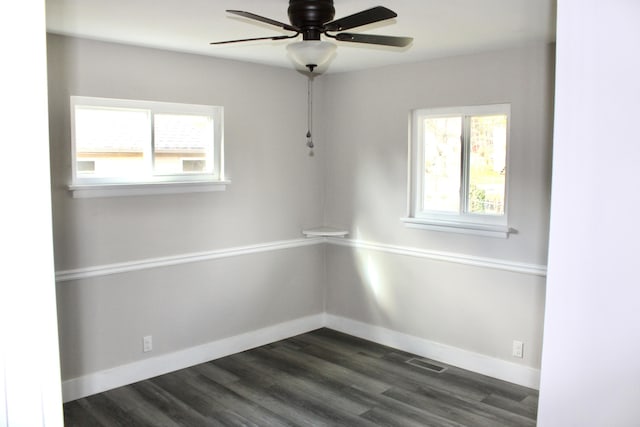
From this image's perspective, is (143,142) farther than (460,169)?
No

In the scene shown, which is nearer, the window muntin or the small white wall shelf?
the window muntin

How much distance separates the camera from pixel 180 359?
4156 mm

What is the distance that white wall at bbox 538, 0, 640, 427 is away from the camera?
664mm

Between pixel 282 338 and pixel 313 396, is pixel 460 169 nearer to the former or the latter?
pixel 313 396

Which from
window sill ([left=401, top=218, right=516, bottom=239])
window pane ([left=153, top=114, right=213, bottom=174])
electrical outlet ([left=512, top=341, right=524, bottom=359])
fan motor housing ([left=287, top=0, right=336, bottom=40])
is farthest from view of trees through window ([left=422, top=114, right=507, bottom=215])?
fan motor housing ([left=287, top=0, right=336, bottom=40])

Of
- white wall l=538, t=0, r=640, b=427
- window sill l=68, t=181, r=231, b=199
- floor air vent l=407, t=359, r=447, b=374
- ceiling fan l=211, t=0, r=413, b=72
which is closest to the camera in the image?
white wall l=538, t=0, r=640, b=427

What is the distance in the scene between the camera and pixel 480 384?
12.8ft

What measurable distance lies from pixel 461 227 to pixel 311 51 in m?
2.21

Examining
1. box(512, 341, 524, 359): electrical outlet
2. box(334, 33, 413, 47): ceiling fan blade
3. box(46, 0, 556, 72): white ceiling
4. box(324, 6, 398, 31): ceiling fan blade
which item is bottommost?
box(512, 341, 524, 359): electrical outlet

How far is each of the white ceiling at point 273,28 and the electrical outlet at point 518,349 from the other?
2.11 meters

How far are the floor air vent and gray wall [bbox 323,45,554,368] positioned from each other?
0.21 meters

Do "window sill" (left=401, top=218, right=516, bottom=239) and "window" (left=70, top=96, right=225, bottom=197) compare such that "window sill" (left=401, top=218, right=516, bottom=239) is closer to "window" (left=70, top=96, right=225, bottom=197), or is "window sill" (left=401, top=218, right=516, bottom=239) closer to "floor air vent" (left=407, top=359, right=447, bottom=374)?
"floor air vent" (left=407, top=359, right=447, bottom=374)

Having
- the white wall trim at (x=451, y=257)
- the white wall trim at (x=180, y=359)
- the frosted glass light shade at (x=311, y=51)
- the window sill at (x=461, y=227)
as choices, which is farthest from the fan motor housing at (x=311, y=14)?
the white wall trim at (x=180, y=359)

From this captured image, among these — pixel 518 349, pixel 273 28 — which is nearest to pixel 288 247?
pixel 518 349
